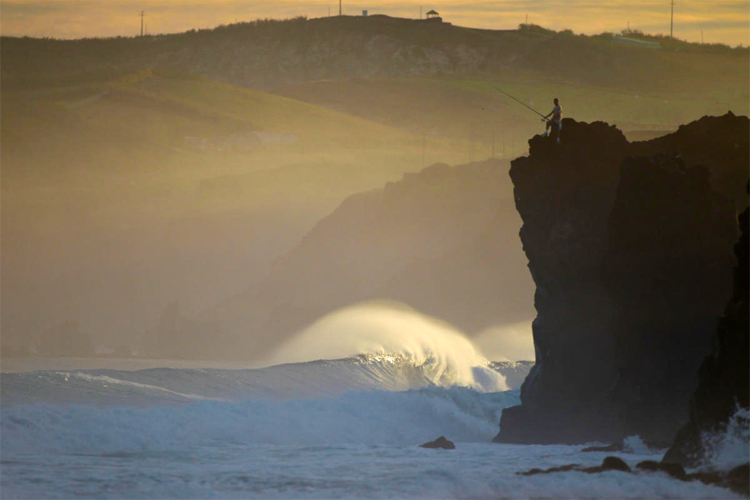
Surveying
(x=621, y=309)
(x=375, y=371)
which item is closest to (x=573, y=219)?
(x=621, y=309)

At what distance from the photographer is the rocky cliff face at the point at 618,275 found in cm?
3058

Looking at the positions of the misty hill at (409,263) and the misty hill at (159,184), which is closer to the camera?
the misty hill at (409,263)

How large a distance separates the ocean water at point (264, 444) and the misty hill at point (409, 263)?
228 feet

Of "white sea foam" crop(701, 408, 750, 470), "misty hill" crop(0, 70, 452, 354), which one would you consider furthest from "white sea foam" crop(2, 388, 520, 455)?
"misty hill" crop(0, 70, 452, 354)

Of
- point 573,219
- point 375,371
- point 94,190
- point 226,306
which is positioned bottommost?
point 375,371

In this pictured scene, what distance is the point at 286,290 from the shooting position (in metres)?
141

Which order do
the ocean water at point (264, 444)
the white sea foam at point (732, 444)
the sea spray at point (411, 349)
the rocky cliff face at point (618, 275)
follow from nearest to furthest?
1. the white sea foam at point (732, 444)
2. the ocean water at point (264, 444)
3. the rocky cliff face at point (618, 275)
4. the sea spray at point (411, 349)

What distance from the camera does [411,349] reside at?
65.7 m

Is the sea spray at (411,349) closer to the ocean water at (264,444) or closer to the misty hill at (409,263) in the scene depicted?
the misty hill at (409,263)

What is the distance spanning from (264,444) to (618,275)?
38.5 ft

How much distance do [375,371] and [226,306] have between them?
91480 mm

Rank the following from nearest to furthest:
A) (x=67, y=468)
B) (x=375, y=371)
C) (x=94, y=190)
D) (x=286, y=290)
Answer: (x=67, y=468) → (x=375, y=371) → (x=286, y=290) → (x=94, y=190)

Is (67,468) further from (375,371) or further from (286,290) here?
(286,290)

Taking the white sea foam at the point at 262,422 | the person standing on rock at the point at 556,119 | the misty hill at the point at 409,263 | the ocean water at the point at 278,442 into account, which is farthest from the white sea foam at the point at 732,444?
the misty hill at the point at 409,263
